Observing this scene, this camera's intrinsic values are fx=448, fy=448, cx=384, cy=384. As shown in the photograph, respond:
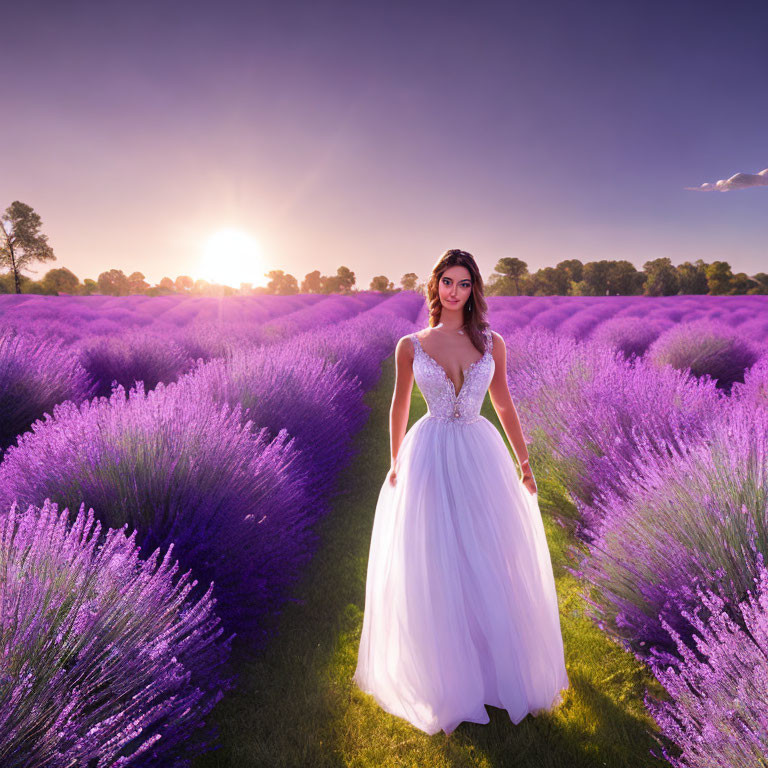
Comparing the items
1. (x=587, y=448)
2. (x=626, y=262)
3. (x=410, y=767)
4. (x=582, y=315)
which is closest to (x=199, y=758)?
(x=410, y=767)

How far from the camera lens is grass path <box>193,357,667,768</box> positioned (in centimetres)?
171

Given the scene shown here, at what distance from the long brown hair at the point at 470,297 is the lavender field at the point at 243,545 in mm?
1160

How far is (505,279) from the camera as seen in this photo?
57.9 m

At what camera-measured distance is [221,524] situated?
208 centimetres

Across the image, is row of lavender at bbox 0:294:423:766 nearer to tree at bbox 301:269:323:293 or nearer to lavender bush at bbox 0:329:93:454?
lavender bush at bbox 0:329:93:454

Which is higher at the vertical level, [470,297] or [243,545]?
[470,297]

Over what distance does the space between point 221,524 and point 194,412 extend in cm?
72

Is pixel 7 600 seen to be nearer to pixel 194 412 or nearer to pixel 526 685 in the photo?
pixel 194 412

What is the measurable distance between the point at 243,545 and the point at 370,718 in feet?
3.00

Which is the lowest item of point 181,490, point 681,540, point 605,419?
point 681,540

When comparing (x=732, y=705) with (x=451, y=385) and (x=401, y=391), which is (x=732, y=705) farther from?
(x=401, y=391)

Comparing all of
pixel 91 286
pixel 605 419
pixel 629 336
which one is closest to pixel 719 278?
pixel 629 336

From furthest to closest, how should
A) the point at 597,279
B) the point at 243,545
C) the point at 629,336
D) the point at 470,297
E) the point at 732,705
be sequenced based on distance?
the point at 597,279 → the point at 629,336 → the point at 243,545 → the point at 470,297 → the point at 732,705

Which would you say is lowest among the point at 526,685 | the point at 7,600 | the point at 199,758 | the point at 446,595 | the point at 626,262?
the point at 199,758
